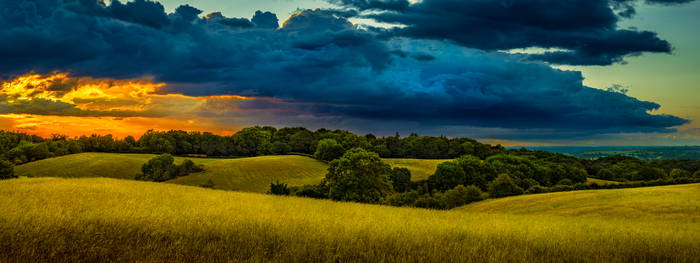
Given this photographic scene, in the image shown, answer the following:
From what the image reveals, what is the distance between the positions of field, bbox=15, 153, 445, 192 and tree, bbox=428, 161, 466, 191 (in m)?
11.8

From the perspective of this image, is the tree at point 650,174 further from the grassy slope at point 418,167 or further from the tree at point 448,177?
the tree at point 448,177

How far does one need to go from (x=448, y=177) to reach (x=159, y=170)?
6905 cm

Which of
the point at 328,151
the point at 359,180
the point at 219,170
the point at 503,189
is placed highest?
the point at 359,180

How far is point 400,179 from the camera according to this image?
296ft

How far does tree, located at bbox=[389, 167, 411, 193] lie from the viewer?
290 feet

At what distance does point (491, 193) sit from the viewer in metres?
65.6

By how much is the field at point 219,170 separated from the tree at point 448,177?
38.6ft

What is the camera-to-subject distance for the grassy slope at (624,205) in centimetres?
2866

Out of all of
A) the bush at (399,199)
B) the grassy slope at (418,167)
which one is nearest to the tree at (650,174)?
the grassy slope at (418,167)

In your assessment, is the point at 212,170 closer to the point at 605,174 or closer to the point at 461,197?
the point at 461,197

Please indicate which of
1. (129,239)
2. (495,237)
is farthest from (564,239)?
(129,239)

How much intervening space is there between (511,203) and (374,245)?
43432 millimetres

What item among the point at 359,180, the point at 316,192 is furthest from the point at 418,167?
the point at 359,180

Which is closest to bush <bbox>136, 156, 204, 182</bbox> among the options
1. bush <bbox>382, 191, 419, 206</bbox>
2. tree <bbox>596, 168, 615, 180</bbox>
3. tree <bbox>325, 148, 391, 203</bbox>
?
tree <bbox>325, 148, 391, 203</bbox>
